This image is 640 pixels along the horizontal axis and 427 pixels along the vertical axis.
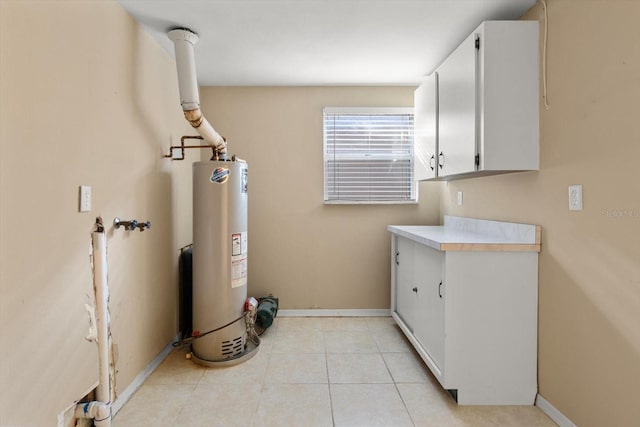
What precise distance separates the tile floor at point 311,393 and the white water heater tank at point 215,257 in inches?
6.8

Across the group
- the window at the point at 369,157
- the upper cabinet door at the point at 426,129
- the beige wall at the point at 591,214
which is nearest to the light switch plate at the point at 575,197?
the beige wall at the point at 591,214

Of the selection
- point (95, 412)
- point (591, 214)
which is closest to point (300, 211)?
point (95, 412)

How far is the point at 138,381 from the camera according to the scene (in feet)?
6.93

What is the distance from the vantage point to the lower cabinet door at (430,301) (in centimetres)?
196

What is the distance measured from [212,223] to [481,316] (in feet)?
6.09

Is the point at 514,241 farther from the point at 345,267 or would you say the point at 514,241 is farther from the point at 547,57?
the point at 345,267

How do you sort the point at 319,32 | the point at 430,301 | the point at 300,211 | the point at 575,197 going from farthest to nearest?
1. the point at 300,211
2. the point at 319,32
3. the point at 430,301
4. the point at 575,197

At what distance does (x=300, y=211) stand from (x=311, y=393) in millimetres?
1741

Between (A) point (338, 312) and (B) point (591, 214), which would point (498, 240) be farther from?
(A) point (338, 312)

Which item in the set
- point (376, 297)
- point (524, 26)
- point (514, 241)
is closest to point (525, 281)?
point (514, 241)

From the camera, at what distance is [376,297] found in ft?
11.1

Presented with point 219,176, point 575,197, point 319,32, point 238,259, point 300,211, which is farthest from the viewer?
point 300,211

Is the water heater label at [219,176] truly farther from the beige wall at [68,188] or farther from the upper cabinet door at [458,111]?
the upper cabinet door at [458,111]

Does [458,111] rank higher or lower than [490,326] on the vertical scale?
higher
